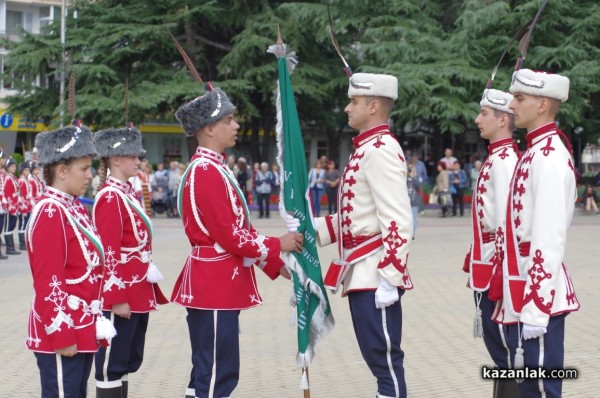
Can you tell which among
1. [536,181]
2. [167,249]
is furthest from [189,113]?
[167,249]

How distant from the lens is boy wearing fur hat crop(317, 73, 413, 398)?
19.3 feet

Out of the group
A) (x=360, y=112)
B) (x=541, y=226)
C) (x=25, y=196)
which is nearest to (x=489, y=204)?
(x=360, y=112)

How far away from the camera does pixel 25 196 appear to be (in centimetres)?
2150

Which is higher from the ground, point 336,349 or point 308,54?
point 308,54

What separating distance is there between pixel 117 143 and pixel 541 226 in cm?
299

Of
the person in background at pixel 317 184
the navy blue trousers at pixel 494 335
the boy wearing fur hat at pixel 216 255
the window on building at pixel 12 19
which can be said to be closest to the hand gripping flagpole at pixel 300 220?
the boy wearing fur hat at pixel 216 255

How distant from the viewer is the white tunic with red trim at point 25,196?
21.3m

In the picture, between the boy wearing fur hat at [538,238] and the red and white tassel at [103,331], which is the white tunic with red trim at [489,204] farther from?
the red and white tassel at [103,331]

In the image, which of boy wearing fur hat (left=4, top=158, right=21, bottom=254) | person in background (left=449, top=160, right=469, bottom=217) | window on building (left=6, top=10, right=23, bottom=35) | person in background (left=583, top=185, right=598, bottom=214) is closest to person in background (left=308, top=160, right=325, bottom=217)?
person in background (left=449, top=160, right=469, bottom=217)

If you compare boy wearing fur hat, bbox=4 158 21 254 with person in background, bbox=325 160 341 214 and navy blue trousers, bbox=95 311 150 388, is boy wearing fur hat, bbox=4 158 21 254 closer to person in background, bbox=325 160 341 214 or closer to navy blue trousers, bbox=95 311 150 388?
person in background, bbox=325 160 341 214

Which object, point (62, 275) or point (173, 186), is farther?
point (173, 186)

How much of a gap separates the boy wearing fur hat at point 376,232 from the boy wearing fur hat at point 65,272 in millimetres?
1500

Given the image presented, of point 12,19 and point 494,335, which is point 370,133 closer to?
point 494,335

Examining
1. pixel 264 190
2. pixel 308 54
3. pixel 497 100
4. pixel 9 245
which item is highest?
pixel 308 54
